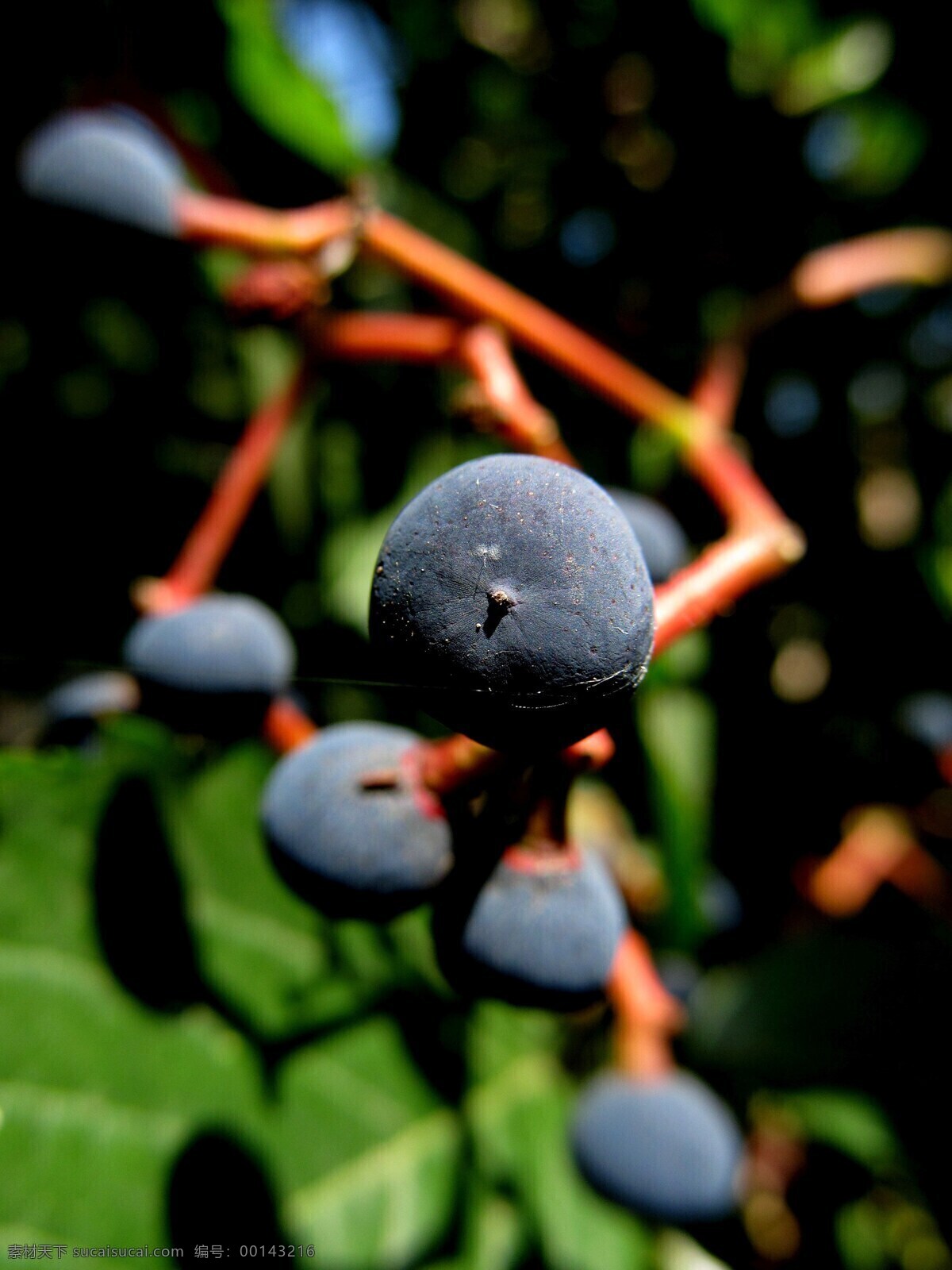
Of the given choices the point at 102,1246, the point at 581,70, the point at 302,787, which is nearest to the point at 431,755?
the point at 302,787

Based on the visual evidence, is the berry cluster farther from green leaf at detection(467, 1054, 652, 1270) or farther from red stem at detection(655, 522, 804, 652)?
green leaf at detection(467, 1054, 652, 1270)

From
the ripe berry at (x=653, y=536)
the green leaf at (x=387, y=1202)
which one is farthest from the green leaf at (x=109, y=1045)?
the ripe berry at (x=653, y=536)

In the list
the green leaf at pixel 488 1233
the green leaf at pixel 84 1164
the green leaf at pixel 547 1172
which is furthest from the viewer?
the green leaf at pixel 547 1172

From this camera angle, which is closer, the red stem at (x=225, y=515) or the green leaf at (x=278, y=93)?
the red stem at (x=225, y=515)

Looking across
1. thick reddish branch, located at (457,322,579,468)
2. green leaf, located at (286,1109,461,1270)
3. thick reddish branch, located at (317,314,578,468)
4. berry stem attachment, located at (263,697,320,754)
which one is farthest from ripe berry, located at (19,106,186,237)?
green leaf, located at (286,1109,461,1270)

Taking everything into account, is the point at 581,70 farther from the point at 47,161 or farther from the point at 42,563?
the point at 42,563

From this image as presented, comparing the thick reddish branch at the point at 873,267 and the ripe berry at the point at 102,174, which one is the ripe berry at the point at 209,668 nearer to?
the ripe berry at the point at 102,174

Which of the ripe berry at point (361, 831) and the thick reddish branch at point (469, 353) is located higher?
the thick reddish branch at point (469, 353)
